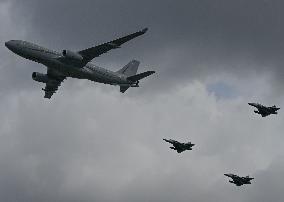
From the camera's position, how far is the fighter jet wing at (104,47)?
494 feet

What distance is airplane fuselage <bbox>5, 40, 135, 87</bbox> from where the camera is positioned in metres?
157

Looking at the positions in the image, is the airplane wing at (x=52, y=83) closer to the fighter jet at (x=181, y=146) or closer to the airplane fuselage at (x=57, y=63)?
the airplane fuselage at (x=57, y=63)

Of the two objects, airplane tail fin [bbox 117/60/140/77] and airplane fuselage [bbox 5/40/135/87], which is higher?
airplane tail fin [bbox 117/60/140/77]

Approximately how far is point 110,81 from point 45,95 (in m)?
19.7

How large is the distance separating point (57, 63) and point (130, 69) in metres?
33.9

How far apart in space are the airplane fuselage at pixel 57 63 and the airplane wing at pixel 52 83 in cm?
543

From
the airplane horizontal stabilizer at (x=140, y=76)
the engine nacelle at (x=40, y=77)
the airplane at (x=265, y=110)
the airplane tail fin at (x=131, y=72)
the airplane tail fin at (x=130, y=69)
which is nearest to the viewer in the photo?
the airplane at (x=265, y=110)

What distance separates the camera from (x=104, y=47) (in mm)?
157375

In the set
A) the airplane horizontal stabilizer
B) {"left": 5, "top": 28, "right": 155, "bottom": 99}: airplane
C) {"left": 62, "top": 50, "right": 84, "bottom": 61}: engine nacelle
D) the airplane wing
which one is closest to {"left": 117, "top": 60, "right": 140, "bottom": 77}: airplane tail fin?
{"left": 5, "top": 28, "right": 155, "bottom": 99}: airplane

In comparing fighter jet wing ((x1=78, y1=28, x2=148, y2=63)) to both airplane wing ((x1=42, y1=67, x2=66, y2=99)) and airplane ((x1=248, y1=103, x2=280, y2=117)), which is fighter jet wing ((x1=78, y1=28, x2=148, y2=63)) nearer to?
airplane wing ((x1=42, y1=67, x2=66, y2=99))

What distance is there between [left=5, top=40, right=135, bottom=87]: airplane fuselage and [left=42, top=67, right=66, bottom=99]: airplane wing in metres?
5.43

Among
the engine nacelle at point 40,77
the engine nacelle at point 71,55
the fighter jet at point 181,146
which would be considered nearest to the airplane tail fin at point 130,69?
the engine nacelle at point 40,77

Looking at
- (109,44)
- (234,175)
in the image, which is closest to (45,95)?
(109,44)

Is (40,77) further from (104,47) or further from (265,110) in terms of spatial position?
(265,110)
